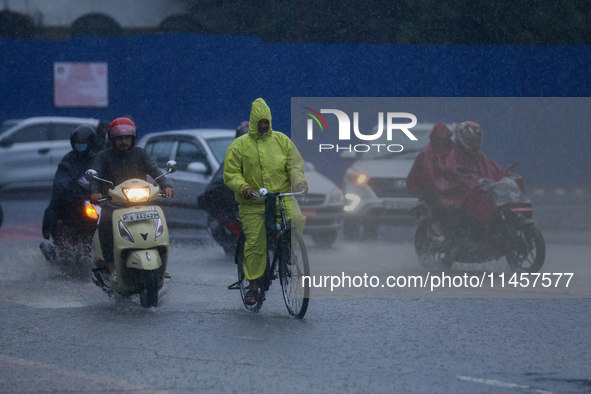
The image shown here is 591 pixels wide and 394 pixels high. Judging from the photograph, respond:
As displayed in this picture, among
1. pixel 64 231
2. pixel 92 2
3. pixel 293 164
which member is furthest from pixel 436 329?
pixel 92 2

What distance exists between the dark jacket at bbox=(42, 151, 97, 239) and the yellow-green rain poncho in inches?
101

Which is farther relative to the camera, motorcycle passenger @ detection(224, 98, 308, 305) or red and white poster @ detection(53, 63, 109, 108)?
red and white poster @ detection(53, 63, 109, 108)

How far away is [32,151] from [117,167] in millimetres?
11547

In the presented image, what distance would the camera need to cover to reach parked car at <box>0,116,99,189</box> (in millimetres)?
18094

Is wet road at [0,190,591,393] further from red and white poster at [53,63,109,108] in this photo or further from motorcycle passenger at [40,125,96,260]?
red and white poster at [53,63,109,108]

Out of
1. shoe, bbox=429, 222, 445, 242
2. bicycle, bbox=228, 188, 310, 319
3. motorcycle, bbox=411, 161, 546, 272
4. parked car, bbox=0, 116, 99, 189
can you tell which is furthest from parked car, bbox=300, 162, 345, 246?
parked car, bbox=0, 116, 99, 189

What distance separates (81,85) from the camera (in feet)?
70.7

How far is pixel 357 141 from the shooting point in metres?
11.3

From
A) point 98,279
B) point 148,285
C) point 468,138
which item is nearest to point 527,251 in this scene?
point 468,138

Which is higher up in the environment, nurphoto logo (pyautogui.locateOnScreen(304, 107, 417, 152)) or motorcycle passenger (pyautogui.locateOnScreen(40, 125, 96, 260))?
nurphoto logo (pyautogui.locateOnScreen(304, 107, 417, 152))

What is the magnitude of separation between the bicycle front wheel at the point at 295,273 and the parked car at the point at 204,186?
13.5 feet

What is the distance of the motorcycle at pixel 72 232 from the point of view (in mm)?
9070

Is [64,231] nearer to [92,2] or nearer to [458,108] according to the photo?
[458,108]

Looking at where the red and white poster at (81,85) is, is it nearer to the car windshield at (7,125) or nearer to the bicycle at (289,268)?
the car windshield at (7,125)
